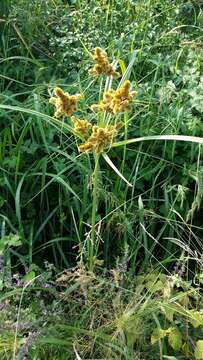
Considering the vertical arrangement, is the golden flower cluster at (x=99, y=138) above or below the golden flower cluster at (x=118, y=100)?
below

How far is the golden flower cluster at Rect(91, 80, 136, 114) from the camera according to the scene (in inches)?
64.0

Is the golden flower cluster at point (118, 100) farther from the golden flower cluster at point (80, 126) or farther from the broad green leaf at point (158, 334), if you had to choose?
the broad green leaf at point (158, 334)

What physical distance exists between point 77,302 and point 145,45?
146 centimetres

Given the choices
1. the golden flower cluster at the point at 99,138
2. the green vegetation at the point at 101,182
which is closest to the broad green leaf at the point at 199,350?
the green vegetation at the point at 101,182

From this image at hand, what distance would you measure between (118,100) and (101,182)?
628 mm

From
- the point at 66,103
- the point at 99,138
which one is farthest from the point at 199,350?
the point at 66,103

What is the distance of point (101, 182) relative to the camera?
7.32ft

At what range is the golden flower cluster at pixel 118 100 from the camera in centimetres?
163

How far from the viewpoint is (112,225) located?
7.34 feet

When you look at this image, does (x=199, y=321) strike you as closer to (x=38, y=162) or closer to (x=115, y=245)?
(x=115, y=245)

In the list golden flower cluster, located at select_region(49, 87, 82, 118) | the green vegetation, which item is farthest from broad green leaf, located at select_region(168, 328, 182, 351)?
golden flower cluster, located at select_region(49, 87, 82, 118)

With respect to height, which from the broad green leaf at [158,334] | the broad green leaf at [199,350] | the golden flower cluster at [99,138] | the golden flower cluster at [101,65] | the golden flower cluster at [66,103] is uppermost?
the golden flower cluster at [101,65]

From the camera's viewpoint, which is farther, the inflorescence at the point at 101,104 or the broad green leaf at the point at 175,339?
the broad green leaf at the point at 175,339

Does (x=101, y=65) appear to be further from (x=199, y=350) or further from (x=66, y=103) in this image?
(x=199, y=350)
